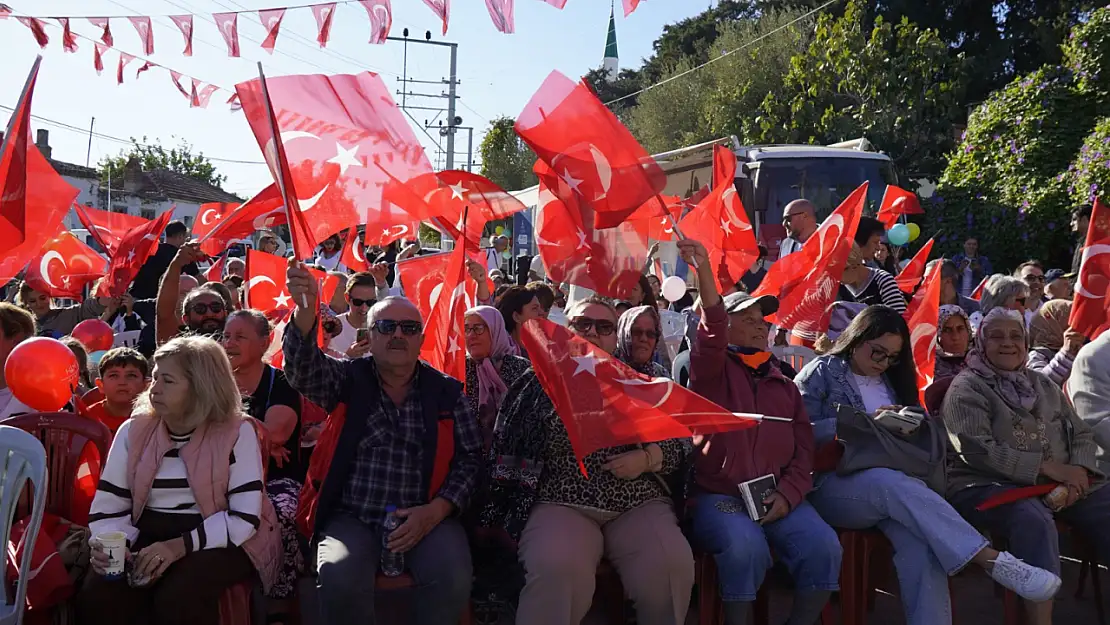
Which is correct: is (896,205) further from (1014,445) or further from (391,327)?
(391,327)

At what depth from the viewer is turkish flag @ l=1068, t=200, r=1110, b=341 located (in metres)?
6.11

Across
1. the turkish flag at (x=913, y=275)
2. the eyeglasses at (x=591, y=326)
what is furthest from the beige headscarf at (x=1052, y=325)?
the eyeglasses at (x=591, y=326)

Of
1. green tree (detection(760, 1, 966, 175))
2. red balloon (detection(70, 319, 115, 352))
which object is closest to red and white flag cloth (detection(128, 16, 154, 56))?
red balloon (detection(70, 319, 115, 352))

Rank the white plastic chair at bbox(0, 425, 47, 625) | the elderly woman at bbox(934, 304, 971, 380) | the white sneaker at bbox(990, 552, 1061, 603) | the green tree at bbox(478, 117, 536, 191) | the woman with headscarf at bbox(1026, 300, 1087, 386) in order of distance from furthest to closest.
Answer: the green tree at bbox(478, 117, 536, 191)
the woman with headscarf at bbox(1026, 300, 1087, 386)
the elderly woman at bbox(934, 304, 971, 380)
the white sneaker at bbox(990, 552, 1061, 603)
the white plastic chair at bbox(0, 425, 47, 625)

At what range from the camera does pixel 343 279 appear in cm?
862

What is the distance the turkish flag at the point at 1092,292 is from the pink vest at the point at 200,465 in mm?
4887

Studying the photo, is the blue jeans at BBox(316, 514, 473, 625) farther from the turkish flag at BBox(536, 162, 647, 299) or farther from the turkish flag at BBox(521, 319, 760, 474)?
the turkish flag at BBox(536, 162, 647, 299)

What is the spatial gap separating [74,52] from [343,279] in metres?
2.83

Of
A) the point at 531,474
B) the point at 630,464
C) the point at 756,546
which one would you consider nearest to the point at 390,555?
the point at 531,474

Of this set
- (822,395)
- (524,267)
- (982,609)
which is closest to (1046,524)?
(982,609)

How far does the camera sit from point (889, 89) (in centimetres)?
2136

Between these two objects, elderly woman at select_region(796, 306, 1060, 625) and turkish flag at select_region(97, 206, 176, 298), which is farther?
turkish flag at select_region(97, 206, 176, 298)

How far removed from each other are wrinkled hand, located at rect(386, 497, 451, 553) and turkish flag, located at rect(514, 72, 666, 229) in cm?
166

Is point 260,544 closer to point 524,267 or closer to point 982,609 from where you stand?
point 982,609
